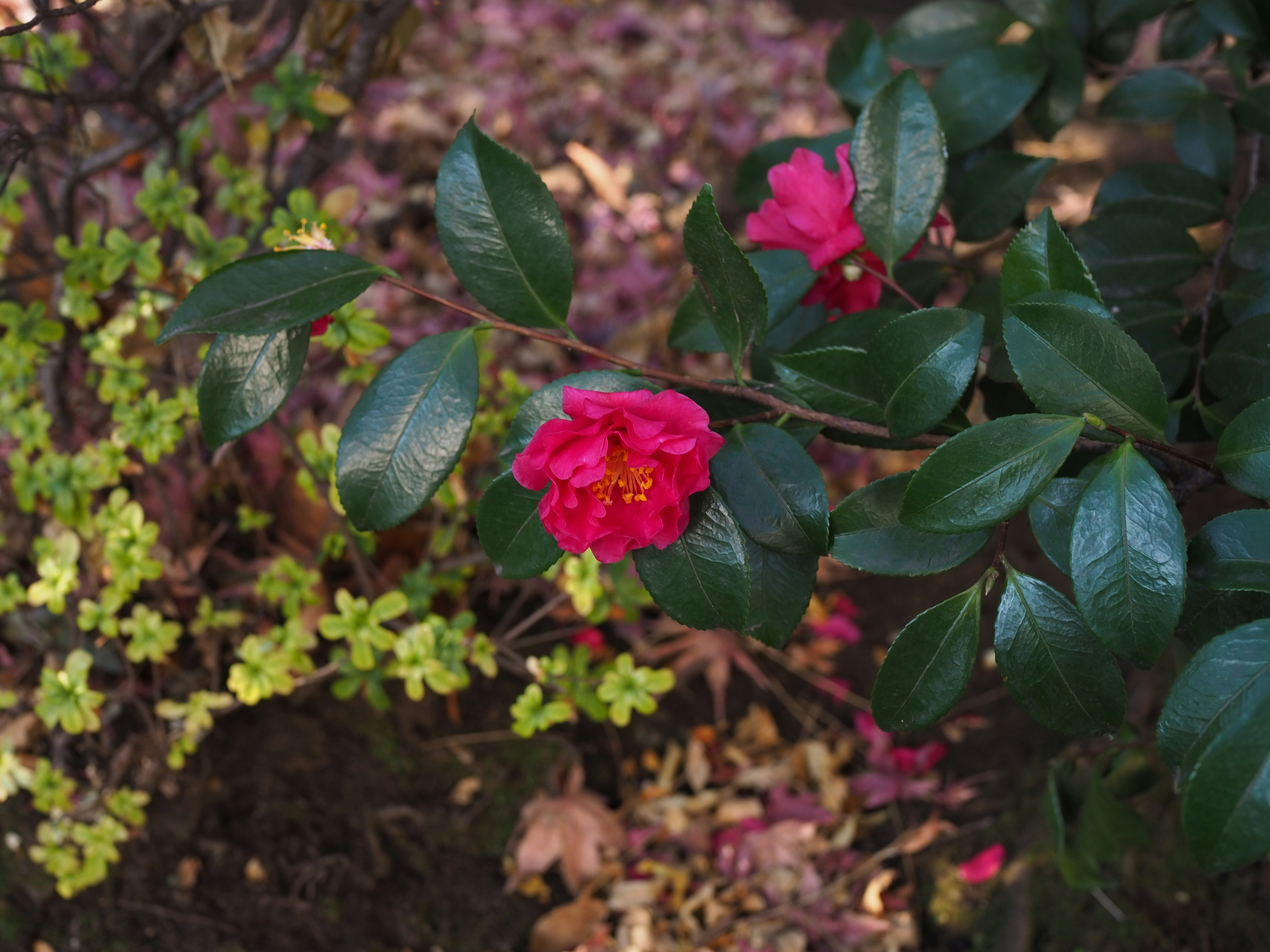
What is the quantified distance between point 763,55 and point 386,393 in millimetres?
3117

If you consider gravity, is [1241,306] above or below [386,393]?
below

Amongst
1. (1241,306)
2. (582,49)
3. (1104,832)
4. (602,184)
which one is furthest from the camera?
(582,49)

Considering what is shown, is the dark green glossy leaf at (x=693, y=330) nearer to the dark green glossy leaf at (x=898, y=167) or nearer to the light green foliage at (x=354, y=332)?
the dark green glossy leaf at (x=898, y=167)

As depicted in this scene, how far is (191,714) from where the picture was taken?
124cm

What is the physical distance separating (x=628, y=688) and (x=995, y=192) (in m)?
0.76

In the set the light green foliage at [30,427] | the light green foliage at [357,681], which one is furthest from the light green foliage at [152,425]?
the light green foliage at [357,681]

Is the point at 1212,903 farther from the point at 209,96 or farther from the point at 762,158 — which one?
the point at 209,96

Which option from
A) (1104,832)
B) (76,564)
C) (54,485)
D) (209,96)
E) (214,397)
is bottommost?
(1104,832)

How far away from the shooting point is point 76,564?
128 cm

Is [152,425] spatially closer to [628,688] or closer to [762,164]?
[628,688]

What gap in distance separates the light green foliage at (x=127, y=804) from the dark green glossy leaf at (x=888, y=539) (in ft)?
3.45

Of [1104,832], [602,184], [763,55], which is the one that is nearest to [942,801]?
[1104,832]

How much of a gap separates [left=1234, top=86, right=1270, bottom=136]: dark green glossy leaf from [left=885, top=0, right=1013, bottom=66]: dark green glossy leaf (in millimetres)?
311

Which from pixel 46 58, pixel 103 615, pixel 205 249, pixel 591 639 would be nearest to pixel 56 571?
pixel 103 615
